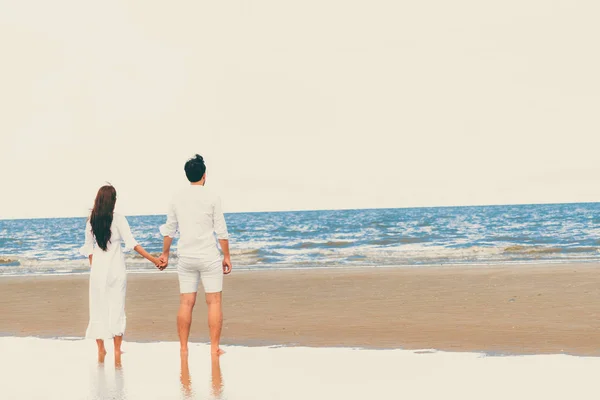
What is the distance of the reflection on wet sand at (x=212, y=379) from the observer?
6.17 m

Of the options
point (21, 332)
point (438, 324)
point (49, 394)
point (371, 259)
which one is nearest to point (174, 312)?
point (21, 332)

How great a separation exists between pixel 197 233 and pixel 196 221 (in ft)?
0.39

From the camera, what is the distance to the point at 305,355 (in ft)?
26.4

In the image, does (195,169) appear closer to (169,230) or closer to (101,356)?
(169,230)

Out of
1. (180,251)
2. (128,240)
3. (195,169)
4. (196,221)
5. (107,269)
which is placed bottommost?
(107,269)

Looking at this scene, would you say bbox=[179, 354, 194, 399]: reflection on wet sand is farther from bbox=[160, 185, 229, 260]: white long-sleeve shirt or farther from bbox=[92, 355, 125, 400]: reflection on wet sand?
bbox=[160, 185, 229, 260]: white long-sleeve shirt

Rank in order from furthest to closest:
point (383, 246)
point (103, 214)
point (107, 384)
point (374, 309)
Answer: point (383, 246), point (374, 309), point (103, 214), point (107, 384)

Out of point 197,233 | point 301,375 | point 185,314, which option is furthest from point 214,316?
point 301,375

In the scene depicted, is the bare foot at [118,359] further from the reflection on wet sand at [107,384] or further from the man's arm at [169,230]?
the man's arm at [169,230]

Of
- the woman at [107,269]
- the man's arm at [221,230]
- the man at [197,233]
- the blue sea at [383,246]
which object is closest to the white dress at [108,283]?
the woman at [107,269]

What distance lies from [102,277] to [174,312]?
4.73m

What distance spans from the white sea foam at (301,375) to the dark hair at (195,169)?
5.93 feet

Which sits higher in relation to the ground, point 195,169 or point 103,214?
point 195,169

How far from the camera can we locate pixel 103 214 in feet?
25.6
